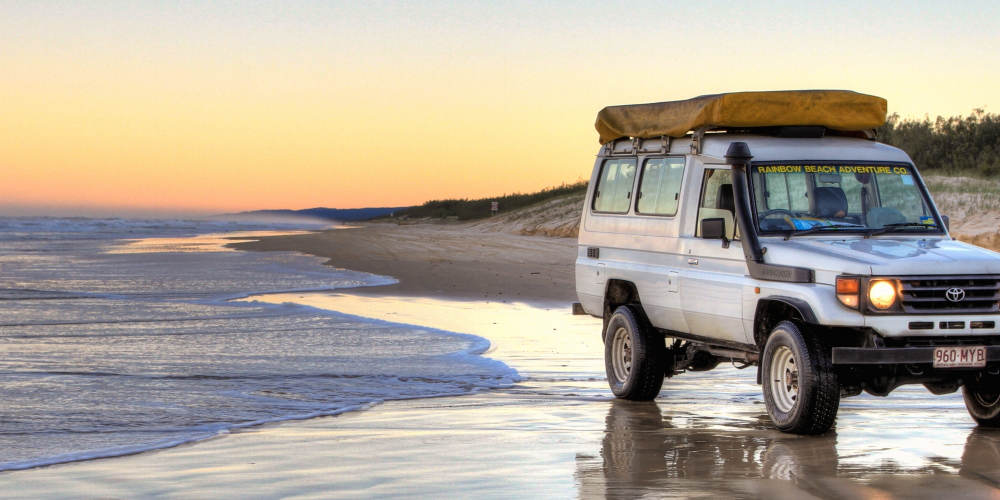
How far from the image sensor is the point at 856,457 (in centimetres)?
818

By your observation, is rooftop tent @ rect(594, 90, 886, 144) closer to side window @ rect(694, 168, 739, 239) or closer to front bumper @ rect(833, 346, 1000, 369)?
side window @ rect(694, 168, 739, 239)

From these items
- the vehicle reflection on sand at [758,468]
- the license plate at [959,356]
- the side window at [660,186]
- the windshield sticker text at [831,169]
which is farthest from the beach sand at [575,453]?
the windshield sticker text at [831,169]

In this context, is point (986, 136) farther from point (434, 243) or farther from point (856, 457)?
point (856, 457)

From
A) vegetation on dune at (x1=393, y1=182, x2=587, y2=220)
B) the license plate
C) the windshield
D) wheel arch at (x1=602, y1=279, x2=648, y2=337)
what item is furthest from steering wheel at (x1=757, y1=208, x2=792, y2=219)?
vegetation on dune at (x1=393, y1=182, x2=587, y2=220)

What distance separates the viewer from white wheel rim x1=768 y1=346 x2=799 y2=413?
30.2 ft

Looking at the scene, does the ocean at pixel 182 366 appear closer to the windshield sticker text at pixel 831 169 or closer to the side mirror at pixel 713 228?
the side mirror at pixel 713 228

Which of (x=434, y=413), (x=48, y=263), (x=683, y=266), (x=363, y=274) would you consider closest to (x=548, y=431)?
(x=434, y=413)

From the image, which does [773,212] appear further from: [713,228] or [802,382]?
[802,382]

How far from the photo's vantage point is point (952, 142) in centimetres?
5300

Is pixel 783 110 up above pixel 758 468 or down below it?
above

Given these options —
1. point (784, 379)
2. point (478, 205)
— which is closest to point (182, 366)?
point (784, 379)

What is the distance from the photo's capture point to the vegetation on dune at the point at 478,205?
85.3m

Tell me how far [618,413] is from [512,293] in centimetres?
1350

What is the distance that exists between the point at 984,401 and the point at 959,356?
116cm
